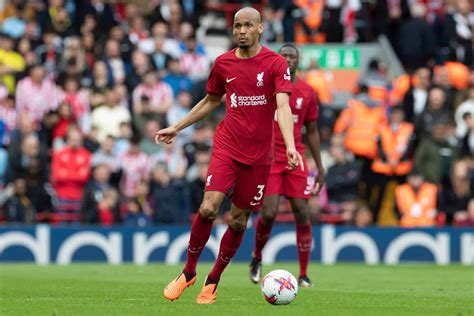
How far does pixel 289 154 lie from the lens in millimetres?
10922

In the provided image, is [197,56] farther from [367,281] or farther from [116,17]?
[367,281]

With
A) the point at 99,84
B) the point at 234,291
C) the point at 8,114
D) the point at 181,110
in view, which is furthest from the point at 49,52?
the point at 234,291

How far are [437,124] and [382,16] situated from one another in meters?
4.84

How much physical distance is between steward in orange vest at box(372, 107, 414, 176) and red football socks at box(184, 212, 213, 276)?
1088cm

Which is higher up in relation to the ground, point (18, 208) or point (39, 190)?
point (39, 190)

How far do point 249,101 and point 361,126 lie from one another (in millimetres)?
11326

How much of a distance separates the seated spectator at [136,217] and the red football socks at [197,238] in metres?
9.57

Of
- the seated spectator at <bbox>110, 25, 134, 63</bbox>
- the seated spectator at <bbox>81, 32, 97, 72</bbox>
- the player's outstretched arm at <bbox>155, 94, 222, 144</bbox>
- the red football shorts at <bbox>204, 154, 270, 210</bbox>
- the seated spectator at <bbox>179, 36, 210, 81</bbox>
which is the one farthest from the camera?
the seated spectator at <bbox>179, 36, 210, 81</bbox>

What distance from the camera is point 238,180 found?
1180cm

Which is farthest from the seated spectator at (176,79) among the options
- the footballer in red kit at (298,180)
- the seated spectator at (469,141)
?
the footballer in red kit at (298,180)

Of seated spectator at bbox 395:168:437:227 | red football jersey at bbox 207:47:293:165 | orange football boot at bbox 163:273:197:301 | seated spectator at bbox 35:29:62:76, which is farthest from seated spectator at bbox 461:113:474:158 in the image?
orange football boot at bbox 163:273:197:301

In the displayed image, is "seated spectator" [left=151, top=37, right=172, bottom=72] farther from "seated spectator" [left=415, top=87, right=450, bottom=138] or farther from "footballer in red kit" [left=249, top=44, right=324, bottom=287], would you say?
"footballer in red kit" [left=249, top=44, right=324, bottom=287]

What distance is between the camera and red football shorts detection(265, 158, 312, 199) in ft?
48.4

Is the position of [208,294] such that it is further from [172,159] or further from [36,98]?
[36,98]
